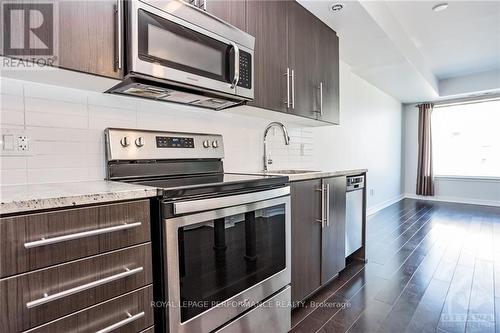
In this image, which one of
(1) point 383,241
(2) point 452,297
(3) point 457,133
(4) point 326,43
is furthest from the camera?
(3) point 457,133

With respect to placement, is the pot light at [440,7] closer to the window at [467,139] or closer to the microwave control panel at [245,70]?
the microwave control panel at [245,70]

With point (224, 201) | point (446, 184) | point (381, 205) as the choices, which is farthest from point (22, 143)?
point (446, 184)

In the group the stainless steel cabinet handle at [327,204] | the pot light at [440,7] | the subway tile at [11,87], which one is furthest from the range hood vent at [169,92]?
the pot light at [440,7]

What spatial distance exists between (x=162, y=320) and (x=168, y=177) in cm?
76

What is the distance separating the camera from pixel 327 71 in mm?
2477

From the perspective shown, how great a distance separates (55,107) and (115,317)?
0.97 meters

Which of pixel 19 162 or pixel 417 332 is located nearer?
pixel 19 162

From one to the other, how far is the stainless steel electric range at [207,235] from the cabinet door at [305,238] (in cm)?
13

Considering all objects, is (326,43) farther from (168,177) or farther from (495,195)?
(495,195)

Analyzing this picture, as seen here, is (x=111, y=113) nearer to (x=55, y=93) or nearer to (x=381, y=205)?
(x=55, y=93)

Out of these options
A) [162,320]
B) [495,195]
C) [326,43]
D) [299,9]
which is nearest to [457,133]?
[495,195]

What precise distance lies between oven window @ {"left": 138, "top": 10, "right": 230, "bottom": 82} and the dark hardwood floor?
166 cm

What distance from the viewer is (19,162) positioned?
1.15 m

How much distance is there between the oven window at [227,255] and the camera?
112cm
